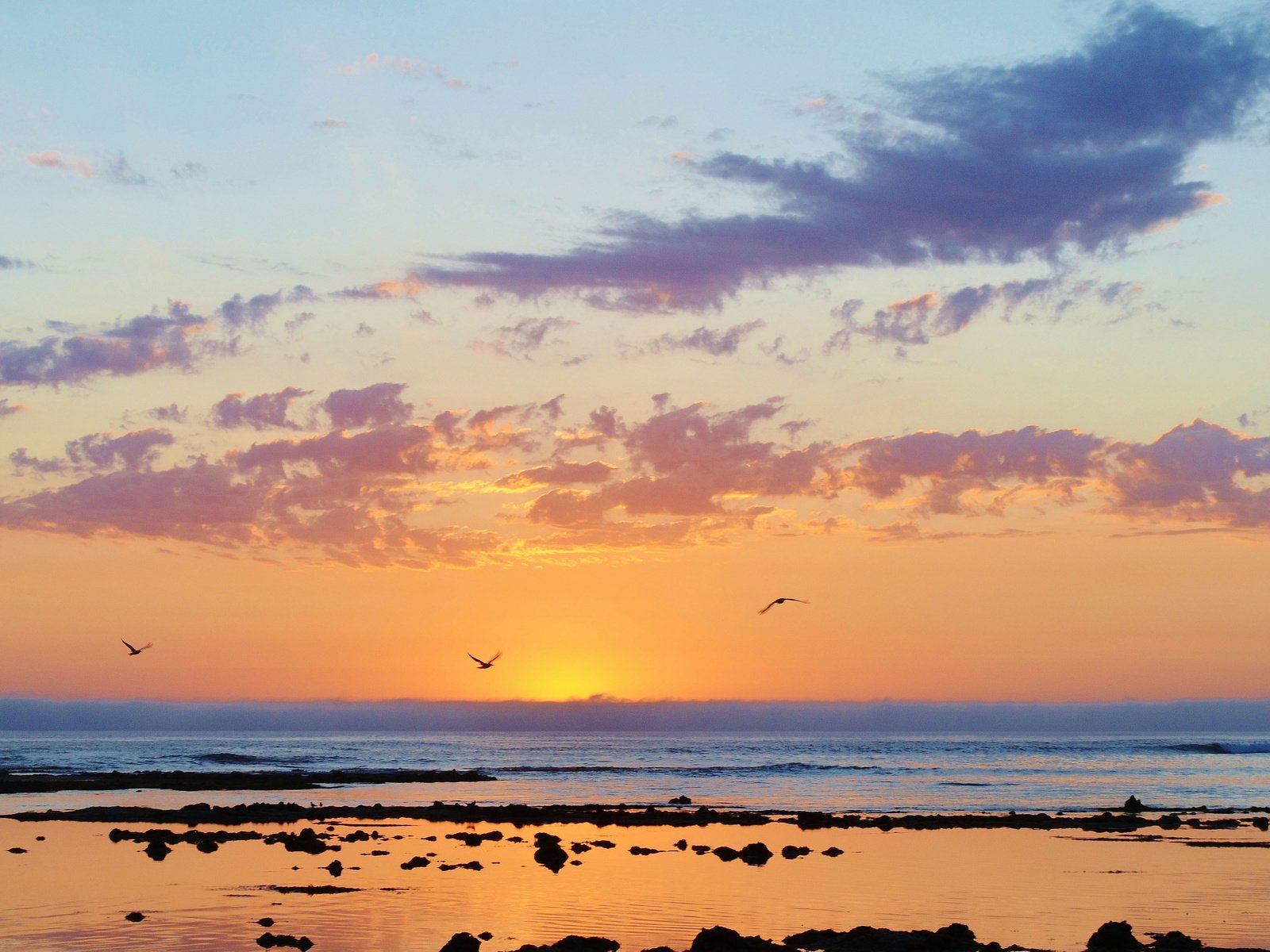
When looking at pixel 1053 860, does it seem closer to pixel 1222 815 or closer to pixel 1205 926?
pixel 1205 926

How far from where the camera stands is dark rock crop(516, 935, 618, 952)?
2486 centimetres

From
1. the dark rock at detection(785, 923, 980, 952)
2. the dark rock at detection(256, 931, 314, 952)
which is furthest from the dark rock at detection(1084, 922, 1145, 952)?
the dark rock at detection(256, 931, 314, 952)

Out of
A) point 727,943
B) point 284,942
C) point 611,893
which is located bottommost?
point 611,893

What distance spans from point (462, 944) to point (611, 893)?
10.6 m

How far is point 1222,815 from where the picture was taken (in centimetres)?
6700

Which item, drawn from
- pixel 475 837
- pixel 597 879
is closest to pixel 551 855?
pixel 597 879

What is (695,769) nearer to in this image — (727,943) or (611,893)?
(611,893)

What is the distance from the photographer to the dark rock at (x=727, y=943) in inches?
975

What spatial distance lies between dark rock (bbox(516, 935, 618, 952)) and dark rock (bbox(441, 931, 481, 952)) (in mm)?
933

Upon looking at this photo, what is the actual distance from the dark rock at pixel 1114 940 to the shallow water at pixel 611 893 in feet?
2.61

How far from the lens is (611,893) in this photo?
34.8m

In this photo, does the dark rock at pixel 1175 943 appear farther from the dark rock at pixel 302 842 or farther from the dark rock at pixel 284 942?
the dark rock at pixel 302 842

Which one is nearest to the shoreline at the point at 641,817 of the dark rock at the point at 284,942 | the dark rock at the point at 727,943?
the dark rock at the point at 284,942

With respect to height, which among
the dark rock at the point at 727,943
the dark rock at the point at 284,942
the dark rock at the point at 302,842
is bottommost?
the dark rock at the point at 302,842
